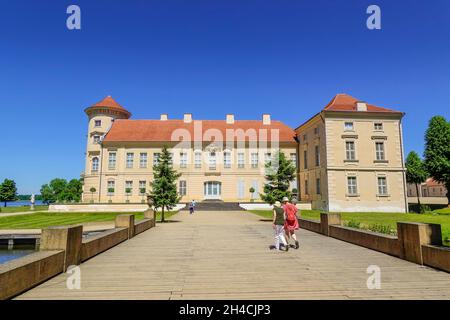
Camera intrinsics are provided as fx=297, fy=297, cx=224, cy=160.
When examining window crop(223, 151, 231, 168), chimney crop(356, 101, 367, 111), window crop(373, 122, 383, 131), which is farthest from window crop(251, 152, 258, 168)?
window crop(373, 122, 383, 131)

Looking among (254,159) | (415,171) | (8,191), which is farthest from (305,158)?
(8,191)

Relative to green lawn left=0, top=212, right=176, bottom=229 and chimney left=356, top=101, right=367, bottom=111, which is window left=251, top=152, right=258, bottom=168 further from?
green lawn left=0, top=212, right=176, bottom=229

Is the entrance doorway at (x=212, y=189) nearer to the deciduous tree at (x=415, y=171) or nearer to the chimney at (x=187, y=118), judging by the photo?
the chimney at (x=187, y=118)

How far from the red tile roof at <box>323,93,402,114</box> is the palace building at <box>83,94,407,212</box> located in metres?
0.12

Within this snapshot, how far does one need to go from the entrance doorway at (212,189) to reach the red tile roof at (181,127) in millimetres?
6478

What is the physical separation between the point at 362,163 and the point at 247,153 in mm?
15747

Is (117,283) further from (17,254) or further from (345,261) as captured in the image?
(17,254)

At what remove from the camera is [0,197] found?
65.1 m

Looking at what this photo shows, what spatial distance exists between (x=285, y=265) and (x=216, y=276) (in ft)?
6.44

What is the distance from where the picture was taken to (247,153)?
43219 mm

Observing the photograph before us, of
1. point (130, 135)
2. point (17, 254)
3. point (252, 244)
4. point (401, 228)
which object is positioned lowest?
point (17, 254)

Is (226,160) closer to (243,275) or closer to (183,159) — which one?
(183,159)

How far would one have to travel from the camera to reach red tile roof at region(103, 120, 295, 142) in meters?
43.4
